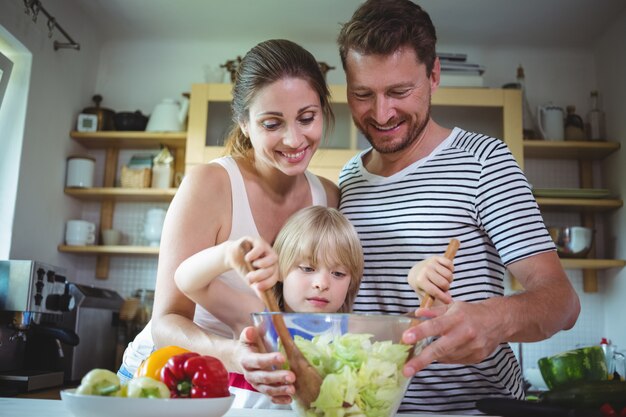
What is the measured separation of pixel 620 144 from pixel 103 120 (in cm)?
277

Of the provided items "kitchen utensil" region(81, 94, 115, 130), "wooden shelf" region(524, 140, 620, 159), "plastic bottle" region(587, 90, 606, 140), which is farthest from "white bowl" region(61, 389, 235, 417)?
"plastic bottle" region(587, 90, 606, 140)

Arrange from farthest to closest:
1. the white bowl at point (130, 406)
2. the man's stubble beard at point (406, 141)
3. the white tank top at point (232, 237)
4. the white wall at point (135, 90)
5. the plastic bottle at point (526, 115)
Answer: the plastic bottle at point (526, 115), the white wall at point (135, 90), the man's stubble beard at point (406, 141), the white tank top at point (232, 237), the white bowl at point (130, 406)

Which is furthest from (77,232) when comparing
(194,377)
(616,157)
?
(616,157)

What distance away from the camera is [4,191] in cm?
293

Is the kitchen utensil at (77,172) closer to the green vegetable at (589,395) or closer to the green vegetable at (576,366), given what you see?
the green vegetable at (576,366)

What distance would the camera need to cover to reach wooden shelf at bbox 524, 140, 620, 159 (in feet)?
10.9

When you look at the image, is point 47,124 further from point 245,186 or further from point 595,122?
point 595,122

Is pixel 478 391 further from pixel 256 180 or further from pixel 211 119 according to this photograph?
pixel 211 119

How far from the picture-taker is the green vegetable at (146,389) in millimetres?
786

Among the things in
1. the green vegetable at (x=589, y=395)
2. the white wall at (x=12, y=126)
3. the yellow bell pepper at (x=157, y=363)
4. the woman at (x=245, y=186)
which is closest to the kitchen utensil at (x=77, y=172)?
the white wall at (x=12, y=126)

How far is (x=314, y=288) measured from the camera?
1.29 meters

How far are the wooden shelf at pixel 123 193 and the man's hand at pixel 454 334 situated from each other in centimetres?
249

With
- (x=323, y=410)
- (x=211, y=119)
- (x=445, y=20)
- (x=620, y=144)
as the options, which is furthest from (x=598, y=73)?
(x=323, y=410)

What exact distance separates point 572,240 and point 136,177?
2.28 metres
